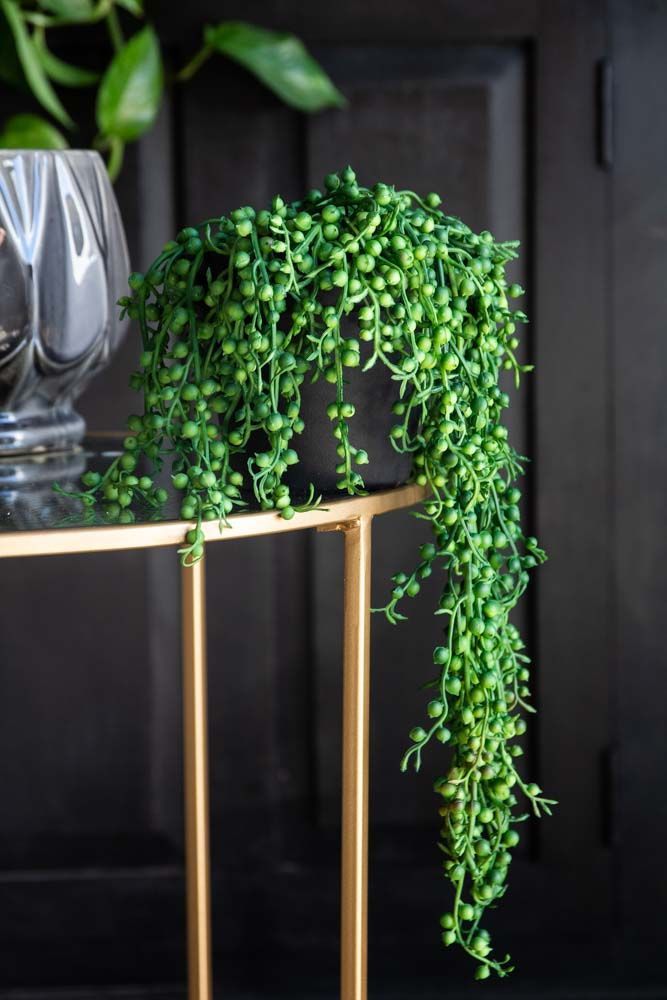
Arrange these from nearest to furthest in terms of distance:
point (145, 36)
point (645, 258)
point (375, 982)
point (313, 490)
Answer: point (313, 490)
point (145, 36)
point (645, 258)
point (375, 982)

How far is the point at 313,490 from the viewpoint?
2.36 ft

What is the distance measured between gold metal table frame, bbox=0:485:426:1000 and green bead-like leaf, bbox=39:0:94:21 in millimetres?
640

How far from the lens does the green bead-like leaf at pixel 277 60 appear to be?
4.25 feet

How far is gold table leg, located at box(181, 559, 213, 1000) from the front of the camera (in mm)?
1026

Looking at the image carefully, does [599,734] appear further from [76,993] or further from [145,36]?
[145,36]

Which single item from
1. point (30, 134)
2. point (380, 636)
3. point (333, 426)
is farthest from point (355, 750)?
point (30, 134)

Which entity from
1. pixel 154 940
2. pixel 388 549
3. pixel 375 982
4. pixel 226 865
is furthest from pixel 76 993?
pixel 388 549

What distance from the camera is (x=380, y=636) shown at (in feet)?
4.77

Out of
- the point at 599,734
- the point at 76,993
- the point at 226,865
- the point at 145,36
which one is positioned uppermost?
the point at 145,36

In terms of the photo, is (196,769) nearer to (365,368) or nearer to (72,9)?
(365,368)

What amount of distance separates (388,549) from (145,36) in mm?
635

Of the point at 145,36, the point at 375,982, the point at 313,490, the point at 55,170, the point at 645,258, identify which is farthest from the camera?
the point at 375,982

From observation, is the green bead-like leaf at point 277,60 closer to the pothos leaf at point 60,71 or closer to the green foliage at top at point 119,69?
the green foliage at top at point 119,69

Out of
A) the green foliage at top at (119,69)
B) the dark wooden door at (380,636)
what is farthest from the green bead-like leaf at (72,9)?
the dark wooden door at (380,636)
